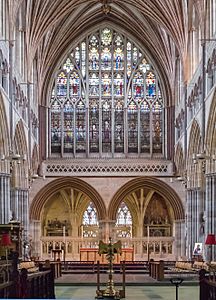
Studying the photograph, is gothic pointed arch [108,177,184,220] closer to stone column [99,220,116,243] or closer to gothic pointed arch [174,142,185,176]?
stone column [99,220,116,243]

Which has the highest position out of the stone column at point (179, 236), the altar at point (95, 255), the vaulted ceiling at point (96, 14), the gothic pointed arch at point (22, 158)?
the vaulted ceiling at point (96, 14)

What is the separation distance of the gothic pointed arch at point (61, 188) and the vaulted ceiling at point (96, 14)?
6.70 metres

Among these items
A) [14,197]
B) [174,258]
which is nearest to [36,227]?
[14,197]

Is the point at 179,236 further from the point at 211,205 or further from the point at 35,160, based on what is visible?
the point at 211,205

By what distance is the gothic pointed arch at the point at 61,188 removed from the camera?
48156mm

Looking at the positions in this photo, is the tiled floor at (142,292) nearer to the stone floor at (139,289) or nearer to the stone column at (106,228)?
the stone floor at (139,289)

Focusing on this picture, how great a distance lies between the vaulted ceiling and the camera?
1690 inches

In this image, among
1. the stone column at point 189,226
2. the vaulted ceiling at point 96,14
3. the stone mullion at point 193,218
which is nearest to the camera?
the stone mullion at point 193,218

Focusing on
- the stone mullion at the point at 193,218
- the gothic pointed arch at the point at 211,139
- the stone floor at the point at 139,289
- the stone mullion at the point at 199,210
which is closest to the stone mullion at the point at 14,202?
the stone mullion at the point at 193,218

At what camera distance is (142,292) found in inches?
1034

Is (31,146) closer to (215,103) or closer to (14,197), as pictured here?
(14,197)

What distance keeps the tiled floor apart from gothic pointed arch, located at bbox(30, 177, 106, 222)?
1894cm

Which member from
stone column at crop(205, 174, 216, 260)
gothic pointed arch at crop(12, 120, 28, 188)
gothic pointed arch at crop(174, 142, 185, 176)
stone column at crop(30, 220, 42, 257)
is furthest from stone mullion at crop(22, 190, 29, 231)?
stone column at crop(205, 174, 216, 260)

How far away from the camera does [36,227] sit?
48875 mm
